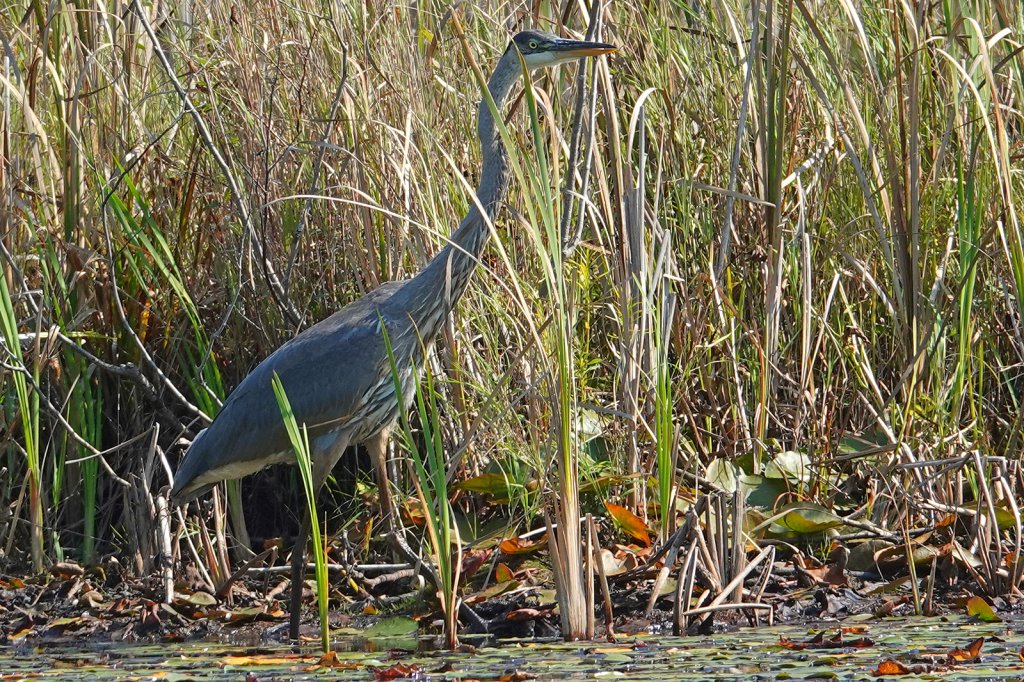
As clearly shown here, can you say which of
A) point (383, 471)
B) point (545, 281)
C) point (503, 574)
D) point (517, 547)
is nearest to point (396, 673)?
point (503, 574)

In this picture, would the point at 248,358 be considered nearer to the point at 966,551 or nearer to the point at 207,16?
the point at 207,16

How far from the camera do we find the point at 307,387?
13.7 feet

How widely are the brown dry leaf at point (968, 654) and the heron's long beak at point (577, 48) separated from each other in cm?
194

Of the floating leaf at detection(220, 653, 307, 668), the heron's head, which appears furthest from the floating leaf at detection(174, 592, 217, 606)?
the heron's head

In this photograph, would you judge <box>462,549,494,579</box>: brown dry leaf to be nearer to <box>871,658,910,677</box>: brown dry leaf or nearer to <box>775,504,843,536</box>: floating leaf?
<box>775,504,843,536</box>: floating leaf

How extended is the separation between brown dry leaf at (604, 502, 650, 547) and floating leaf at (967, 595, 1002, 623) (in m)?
0.94

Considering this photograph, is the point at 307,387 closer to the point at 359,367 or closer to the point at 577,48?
the point at 359,367

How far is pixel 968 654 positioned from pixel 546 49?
83.3 inches

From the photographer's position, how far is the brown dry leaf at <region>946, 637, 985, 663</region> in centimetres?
297

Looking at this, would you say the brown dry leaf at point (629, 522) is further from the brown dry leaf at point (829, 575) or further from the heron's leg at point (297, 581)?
the heron's leg at point (297, 581)

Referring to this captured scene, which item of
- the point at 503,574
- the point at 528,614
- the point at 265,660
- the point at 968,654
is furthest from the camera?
the point at 503,574

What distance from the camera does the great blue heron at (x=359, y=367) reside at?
13.1 feet

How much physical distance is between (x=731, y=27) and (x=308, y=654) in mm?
2579

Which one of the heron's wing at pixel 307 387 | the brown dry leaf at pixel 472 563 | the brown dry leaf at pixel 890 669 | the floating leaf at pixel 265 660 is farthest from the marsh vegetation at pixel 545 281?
A: the brown dry leaf at pixel 890 669
